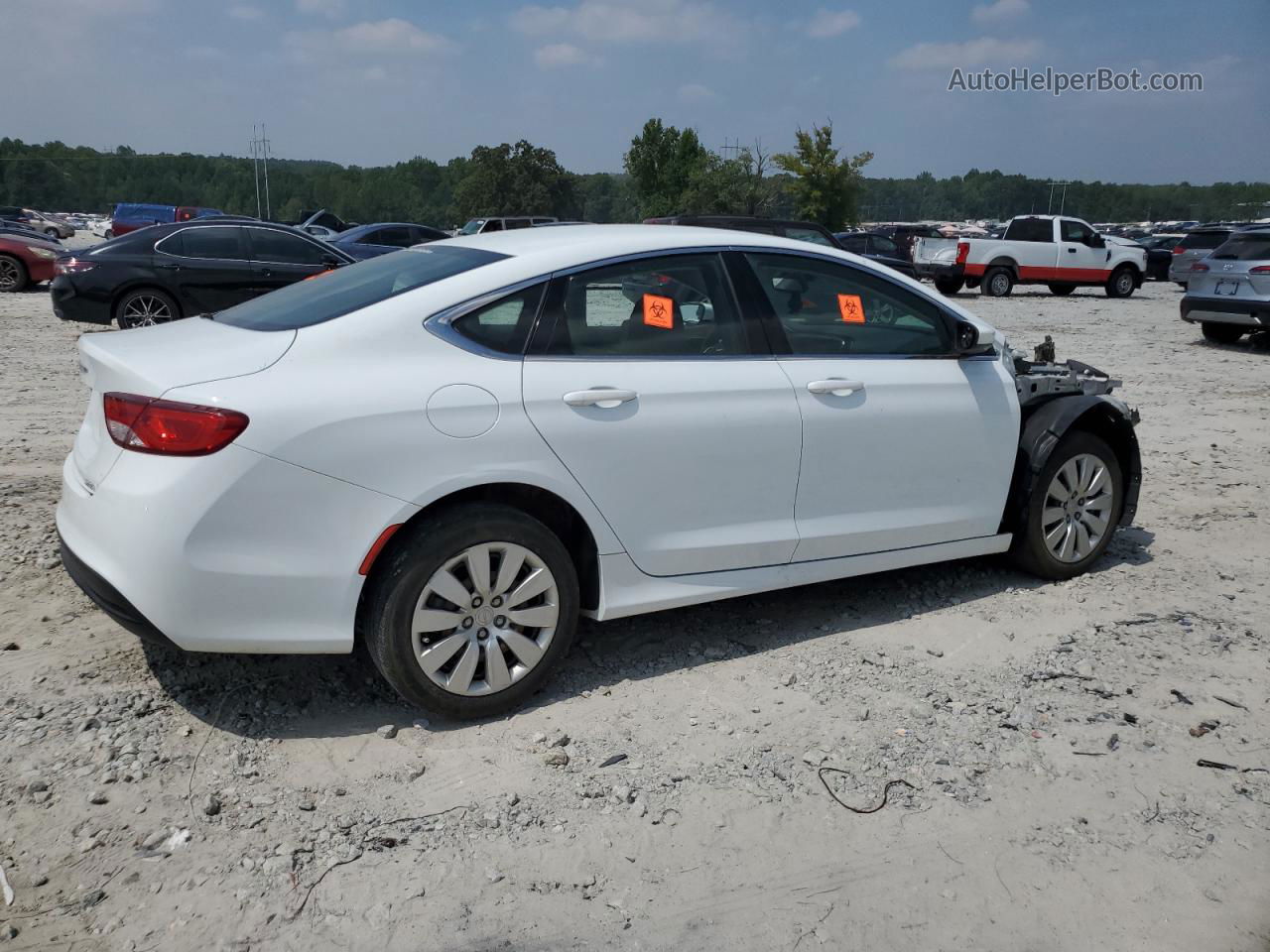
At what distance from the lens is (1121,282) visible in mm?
24891

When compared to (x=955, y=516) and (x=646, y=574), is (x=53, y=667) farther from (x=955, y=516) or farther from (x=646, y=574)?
(x=955, y=516)

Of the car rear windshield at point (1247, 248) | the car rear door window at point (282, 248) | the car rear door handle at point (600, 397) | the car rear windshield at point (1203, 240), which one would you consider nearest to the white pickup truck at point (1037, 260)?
the car rear windshield at point (1203, 240)

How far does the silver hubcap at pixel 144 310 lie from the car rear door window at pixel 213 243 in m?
0.64

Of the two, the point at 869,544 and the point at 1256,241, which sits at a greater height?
the point at 1256,241

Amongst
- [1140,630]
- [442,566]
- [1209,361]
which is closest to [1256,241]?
[1209,361]

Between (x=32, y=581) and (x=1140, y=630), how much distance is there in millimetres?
4960

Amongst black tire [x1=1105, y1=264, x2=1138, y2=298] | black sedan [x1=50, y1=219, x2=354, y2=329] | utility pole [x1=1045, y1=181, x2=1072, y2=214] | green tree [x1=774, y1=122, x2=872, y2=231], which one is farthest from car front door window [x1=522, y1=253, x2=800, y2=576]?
utility pole [x1=1045, y1=181, x2=1072, y2=214]

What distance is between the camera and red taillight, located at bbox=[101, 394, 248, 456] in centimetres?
316

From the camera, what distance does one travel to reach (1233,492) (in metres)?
7.05

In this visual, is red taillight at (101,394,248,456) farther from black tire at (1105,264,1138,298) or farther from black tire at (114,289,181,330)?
black tire at (1105,264,1138,298)

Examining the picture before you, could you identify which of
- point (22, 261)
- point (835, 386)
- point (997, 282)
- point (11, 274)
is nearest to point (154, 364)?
point (835, 386)

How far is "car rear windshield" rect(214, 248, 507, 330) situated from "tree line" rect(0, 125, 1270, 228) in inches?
2231

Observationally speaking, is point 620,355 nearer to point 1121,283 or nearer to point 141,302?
point 141,302

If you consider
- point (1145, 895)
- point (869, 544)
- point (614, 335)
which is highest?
point (614, 335)
